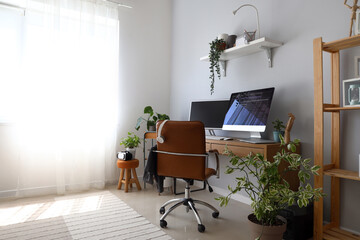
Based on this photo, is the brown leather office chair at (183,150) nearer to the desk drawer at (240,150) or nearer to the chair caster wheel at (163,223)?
the chair caster wheel at (163,223)

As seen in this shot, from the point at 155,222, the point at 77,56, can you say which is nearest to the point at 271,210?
the point at 155,222

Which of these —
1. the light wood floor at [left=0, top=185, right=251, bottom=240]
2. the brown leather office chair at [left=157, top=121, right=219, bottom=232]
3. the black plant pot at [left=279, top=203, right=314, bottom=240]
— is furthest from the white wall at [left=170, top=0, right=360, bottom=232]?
the brown leather office chair at [left=157, top=121, right=219, bottom=232]

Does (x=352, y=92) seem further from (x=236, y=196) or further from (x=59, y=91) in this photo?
(x=59, y=91)

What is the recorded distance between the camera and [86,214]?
2.62 meters

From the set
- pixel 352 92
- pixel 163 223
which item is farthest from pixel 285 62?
pixel 163 223

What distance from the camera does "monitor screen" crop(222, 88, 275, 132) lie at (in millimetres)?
2617

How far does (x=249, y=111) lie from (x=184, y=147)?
939 mm

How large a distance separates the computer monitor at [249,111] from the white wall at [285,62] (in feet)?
0.59

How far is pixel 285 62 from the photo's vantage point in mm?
2656

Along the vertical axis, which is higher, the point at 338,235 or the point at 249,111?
the point at 249,111

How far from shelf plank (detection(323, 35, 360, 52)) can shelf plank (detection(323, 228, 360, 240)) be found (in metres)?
1.49

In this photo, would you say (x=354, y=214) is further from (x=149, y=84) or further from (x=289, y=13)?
(x=149, y=84)

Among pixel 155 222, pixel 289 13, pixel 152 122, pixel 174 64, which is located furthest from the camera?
pixel 174 64

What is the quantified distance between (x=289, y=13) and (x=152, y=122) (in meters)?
2.24
